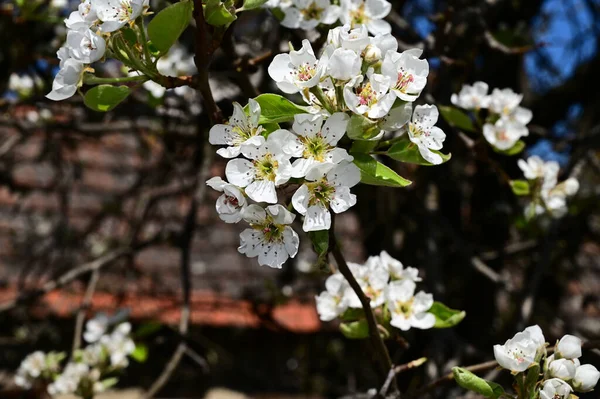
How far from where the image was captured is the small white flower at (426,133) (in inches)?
42.6

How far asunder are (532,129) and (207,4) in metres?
1.68

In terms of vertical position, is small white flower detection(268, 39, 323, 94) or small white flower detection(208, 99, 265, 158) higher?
small white flower detection(268, 39, 323, 94)

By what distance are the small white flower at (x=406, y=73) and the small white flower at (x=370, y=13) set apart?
15.4 inches

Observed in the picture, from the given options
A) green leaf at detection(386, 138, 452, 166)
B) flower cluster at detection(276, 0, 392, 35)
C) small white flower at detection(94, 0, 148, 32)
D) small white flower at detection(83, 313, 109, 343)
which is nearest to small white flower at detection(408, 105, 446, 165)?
green leaf at detection(386, 138, 452, 166)

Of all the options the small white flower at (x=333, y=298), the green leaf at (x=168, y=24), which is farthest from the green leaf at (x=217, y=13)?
the small white flower at (x=333, y=298)

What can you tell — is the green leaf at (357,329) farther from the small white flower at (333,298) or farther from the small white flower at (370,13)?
the small white flower at (370,13)

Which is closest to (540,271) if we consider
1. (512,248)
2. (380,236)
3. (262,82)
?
(512,248)

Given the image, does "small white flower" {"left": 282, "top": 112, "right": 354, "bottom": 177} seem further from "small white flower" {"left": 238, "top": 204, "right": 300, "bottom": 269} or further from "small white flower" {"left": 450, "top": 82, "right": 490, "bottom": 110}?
"small white flower" {"left": 450, "top": 82, "right": 490, "bottom": 110}

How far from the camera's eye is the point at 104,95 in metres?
1.12

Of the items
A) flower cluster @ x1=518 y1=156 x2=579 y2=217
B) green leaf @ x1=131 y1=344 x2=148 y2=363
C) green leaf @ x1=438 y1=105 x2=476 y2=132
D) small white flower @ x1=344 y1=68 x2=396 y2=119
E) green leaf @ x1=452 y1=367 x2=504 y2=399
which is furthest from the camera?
green leaf @ x1=131 y1=344 x2=148 y2=363

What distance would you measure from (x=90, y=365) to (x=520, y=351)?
4.46 ft

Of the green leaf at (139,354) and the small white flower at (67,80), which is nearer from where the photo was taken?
the small white flower at (67,80)

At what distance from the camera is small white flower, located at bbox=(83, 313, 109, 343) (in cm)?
210

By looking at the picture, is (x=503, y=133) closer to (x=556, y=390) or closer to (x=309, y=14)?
(x=309, y=14)
